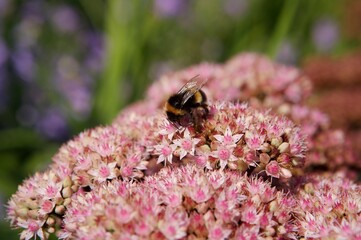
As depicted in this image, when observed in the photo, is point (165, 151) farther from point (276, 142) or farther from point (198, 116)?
point (276, 142)

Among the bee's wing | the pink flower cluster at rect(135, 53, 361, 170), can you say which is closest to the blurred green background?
the pink flower cluster at rect(135, 53, 361, 170)

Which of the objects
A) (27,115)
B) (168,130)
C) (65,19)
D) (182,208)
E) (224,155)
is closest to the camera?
(182,208)

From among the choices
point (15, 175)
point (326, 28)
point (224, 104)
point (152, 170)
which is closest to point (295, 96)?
point (224, 104)

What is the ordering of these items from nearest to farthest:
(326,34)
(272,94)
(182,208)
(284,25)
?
(182,208) < (272,94) < (284,25) < (326,34)

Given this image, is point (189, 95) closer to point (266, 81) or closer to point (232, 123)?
point (232, 123)

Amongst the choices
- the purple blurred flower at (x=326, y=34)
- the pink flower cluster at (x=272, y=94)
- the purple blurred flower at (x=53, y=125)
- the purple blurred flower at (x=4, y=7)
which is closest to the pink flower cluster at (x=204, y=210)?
the pink flower cluster at (x=272, y=94)

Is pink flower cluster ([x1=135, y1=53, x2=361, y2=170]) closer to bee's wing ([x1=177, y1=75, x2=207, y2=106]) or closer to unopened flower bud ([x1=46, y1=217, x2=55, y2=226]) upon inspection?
bee's wing ([x1=177, y1=75, x2=207, y2=106])

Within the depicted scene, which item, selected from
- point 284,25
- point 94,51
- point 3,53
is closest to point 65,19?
point 94,51

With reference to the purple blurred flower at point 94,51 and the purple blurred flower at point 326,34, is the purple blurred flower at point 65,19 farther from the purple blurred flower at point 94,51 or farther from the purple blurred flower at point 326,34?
the purple blurred flower at point 326,34
